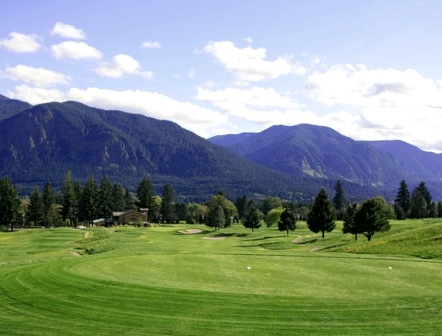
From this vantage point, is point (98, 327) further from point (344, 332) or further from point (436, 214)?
point (436, 214)

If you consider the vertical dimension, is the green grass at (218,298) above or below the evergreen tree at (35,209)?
below

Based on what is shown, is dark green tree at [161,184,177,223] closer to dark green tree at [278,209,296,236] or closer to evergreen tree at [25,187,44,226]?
evergreen tree at [25,187,44,226]

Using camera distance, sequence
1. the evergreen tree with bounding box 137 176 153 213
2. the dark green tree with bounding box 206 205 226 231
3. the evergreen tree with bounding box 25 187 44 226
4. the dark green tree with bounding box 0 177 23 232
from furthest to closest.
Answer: the evergreen tree with bounding box 137 176 153 213 < the evergreen tree with bounding box 25 187 44 226 < the dark green tree with bounding box 206 205 226 231 < the dark green tree with bounding box 0 177 23 232

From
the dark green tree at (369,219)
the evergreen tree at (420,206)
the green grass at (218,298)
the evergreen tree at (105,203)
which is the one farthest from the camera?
the evergreen tree at (105,203)

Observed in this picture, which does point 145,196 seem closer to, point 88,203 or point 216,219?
point 88,203

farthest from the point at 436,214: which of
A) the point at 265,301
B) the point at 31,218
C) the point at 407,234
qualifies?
the point at 265,301

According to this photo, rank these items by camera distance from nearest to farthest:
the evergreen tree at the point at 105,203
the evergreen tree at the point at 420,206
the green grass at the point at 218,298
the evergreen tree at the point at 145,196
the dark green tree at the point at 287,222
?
the green grass at the point at 218,298, the dark green tree at the point at 287,222, the evergreen tree at the point at 420,206, the evergreen tree at the point at 105,203, the evergreen tree at the point at 145,196

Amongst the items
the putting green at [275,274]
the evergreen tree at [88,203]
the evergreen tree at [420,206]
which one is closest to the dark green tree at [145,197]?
the evergreen tree at [88,203]

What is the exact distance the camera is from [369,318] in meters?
20.1

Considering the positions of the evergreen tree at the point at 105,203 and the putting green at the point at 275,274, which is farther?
the evergreen tree at the point at 105,203

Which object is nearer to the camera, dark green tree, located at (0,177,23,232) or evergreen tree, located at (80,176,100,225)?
dark green tree, located at (0,177,23,232)

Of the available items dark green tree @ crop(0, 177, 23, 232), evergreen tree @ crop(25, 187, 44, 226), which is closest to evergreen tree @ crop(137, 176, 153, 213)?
evergreen tree @ crop(25, 187, 44, 226)

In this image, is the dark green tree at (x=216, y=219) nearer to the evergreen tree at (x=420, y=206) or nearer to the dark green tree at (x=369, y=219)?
the evergreen tree at (x=420, y=206)

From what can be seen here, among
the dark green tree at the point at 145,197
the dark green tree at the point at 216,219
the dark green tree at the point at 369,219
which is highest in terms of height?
the dark green tree at the point at 145,197
